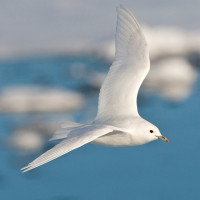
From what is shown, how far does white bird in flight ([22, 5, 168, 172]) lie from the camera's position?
4852 millimetres

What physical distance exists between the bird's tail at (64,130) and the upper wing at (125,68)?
0.42 m

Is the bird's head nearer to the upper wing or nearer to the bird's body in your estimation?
the bird's body

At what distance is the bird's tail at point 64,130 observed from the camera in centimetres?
473

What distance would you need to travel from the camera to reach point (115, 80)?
5605 mm

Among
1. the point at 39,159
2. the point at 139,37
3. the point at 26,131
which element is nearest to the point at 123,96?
the point at 139,37

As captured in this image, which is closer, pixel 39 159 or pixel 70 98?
pixel 39 159

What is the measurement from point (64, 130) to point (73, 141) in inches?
26.4

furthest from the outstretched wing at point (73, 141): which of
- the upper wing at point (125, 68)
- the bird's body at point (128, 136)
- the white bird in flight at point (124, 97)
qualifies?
the upper wing at point (125, 68)

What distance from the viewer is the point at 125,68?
5.67 meters

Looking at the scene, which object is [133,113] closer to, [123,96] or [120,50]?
[123,96]

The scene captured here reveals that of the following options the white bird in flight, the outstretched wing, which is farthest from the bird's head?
the outstretched wing

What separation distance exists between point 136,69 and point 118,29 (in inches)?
17.4

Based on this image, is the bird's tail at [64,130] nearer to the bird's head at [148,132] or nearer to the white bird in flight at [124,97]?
the white bird in flight at [124,97]

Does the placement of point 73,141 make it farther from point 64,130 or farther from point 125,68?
point 125,68
